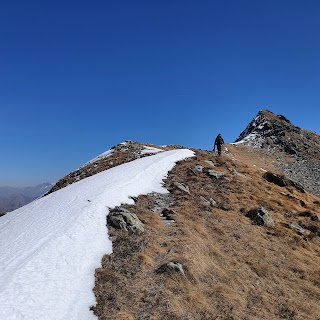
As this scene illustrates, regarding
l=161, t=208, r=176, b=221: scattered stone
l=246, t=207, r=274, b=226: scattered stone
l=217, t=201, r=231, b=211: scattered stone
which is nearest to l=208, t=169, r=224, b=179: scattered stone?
l=217, t=201, r=231, b=211: scattered stone

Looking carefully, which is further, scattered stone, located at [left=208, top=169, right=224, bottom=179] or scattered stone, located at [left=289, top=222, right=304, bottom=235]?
scattered stone, located at [left=208, top=169, right=224, bottom=179]

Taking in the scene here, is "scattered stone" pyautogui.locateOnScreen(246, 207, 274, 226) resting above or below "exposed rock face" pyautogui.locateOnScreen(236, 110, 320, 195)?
below

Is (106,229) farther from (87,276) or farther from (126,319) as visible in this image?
(126,319)

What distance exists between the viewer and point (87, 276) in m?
11.6

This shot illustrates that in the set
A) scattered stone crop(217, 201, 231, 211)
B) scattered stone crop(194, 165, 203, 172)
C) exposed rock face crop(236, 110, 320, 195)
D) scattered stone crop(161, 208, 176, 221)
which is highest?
exposed rock face crop(236, 110, 320, 195)

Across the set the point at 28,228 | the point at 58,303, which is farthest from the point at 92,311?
the point at 28,228

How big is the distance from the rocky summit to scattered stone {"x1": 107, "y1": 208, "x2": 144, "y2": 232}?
5cm

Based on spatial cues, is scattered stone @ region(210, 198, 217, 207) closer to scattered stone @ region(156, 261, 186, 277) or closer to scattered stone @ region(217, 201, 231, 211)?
scattered stone @ region(217, 201, 231, 211)

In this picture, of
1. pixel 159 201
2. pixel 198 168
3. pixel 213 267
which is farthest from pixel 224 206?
pixel 198 168

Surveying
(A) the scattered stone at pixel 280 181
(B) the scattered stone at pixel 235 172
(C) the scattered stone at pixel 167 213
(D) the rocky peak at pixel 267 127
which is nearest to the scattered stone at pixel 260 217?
(C) the scattered stone at pixel 167 213

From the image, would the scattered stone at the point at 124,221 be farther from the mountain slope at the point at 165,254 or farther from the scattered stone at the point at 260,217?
the scattered stone at the point at 260,217

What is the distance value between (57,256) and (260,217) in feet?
44.4

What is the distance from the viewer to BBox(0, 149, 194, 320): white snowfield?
9711 mm

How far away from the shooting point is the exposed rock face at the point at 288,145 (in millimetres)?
51875
